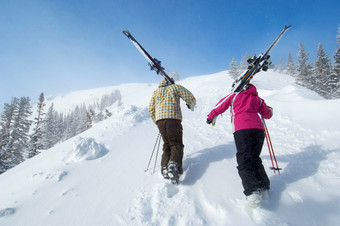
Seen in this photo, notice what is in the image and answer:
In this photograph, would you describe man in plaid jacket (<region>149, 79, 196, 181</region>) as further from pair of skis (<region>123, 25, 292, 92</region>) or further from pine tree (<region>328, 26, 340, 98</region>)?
pine tree (<region>328, 26, 340, 98</region>)

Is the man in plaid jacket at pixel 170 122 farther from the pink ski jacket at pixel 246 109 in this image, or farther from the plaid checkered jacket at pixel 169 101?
the pink ski jacket at pixel 246 109

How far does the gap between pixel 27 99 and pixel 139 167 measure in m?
33.6

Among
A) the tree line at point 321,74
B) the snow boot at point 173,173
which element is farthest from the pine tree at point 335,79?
the snow boot at point 173,173

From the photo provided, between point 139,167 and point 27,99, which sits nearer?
point 139,167

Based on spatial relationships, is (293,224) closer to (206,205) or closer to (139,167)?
(206,205)

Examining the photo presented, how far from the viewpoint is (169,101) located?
11.3ft

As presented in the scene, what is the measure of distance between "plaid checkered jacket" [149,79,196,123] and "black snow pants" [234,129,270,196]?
1.28 metres

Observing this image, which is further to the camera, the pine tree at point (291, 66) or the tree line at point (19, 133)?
the pine tree at point (291, 66)

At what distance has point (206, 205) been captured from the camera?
7.45 ft

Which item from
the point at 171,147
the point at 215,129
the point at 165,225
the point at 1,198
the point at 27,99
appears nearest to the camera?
the point at 165,225

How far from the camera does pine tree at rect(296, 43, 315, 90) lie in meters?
31.2

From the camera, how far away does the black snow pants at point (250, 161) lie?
7.10 ft

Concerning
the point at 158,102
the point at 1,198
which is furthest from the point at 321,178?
the point at 1,198

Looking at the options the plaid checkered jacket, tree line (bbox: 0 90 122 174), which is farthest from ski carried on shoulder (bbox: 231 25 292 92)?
tree line (bbox: 0 90 122 174)
